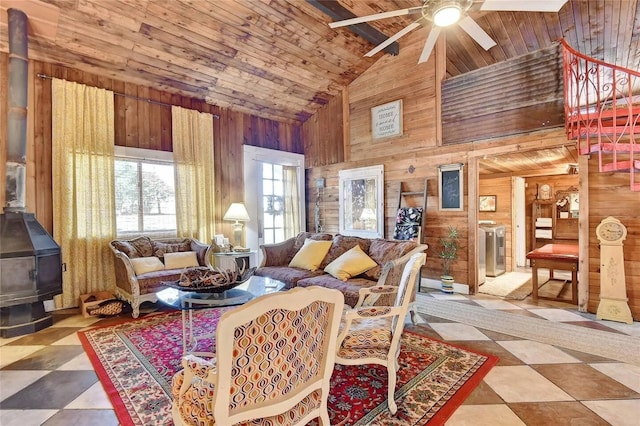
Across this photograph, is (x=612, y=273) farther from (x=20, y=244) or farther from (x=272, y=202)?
(x=20, y=244)

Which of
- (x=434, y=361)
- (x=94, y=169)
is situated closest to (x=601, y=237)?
(x=434, y=361)

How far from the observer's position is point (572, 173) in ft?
20.7

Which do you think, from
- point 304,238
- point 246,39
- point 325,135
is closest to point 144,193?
point 304,238

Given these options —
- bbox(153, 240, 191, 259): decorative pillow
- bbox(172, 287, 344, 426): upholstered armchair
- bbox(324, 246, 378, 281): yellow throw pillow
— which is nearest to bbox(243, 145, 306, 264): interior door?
bbox(153, 240, 191, 259): decorative pillow

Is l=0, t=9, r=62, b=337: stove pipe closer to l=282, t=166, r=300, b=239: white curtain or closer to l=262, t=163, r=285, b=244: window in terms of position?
l=262, t=163, r=285, b=244: window

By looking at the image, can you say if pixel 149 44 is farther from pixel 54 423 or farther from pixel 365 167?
pixel 54 423

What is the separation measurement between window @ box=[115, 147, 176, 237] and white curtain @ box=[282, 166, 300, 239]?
2.21 m

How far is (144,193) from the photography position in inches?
183

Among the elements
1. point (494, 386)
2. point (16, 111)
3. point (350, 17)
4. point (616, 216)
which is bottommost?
point (494, 386)

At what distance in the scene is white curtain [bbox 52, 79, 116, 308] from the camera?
3920 millimetres

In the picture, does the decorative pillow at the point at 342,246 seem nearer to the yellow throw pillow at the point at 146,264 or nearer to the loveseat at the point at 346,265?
the loveseat at the point at 346,265

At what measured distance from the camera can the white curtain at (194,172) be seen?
4891 mm

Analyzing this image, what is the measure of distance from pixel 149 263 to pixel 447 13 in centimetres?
423

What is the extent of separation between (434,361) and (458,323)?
106 centimetres
